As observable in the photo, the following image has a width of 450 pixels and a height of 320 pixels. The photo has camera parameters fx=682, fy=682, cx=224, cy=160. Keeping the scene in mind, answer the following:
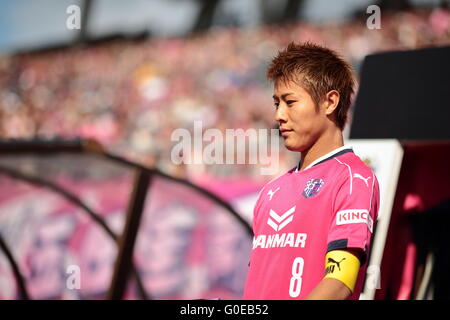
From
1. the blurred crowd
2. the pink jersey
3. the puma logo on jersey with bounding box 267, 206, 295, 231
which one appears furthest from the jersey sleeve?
the blurred crowd

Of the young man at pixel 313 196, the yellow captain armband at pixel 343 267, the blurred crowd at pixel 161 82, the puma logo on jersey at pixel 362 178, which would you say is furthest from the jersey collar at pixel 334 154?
the blurred crowd at pixel 161 82

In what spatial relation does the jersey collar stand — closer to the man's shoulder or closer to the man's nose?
the man's shoulder

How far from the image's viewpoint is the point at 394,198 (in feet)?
8.48

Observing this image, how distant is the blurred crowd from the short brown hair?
763cm

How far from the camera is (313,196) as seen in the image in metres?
1.34

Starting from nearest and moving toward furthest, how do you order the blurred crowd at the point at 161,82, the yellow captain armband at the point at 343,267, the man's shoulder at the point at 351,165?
1. the yellow captain armband at the point at 343,267
2. the man's shoulder at the point at 351,165
3. the blurred crowd at the point at 161,82

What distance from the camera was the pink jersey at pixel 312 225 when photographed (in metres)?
1.25

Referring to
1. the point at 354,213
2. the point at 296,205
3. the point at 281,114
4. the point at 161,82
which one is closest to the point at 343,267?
the point at 354,213

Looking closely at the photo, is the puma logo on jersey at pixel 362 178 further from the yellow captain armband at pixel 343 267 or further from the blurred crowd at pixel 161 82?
the blurred crowd at pixel 161 82

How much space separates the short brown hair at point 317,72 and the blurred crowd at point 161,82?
763cm

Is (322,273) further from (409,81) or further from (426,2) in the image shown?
(426,2)

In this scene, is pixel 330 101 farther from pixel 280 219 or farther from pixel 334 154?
pixel 280 219

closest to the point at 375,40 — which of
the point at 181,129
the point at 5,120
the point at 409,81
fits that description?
the point at 181,129
